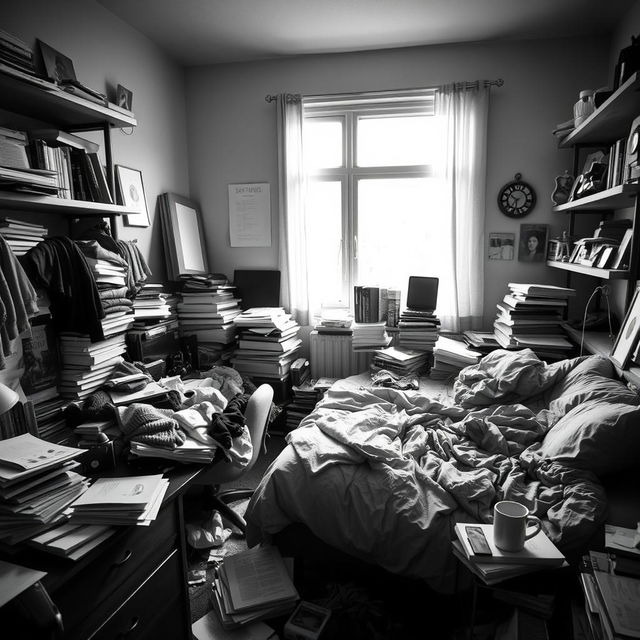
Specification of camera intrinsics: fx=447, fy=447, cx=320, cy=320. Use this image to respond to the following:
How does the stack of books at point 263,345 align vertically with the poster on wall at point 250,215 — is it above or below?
below

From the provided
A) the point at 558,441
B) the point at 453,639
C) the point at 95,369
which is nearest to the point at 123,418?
the point at 95,369

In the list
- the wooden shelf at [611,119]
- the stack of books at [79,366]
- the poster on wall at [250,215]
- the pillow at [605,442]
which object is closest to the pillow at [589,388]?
the pillow at [605,442]

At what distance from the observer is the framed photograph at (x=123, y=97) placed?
2824mm

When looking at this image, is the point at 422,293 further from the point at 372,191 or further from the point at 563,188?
the point at 563,188

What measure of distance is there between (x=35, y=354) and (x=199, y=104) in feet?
8.51

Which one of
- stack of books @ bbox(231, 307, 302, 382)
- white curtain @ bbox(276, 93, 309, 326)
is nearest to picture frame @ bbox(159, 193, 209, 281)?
stack of books @ bbox(231, 307, 302, 382)

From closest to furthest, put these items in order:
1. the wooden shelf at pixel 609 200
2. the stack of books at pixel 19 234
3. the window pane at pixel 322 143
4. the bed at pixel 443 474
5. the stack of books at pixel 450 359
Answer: the bed at pixel 443 474
the stack of books at pixel 19 234
the wooden shelf at pixel 609 200
the stack of books at pixel 450 359
the window pane at pixel 322 143

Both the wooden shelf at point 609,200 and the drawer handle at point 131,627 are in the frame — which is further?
the wooden shelf at point 609,200

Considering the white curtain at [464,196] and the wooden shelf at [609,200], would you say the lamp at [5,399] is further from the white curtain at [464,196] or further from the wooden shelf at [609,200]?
the white curtain at [464,196]

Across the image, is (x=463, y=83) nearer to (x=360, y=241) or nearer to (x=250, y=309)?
(x=360, y=241)

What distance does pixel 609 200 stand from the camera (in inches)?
93.6

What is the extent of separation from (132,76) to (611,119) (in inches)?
116

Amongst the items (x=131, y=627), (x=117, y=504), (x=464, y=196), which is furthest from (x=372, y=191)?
(x=131, y=627)

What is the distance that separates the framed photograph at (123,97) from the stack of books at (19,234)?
52.4 inches
